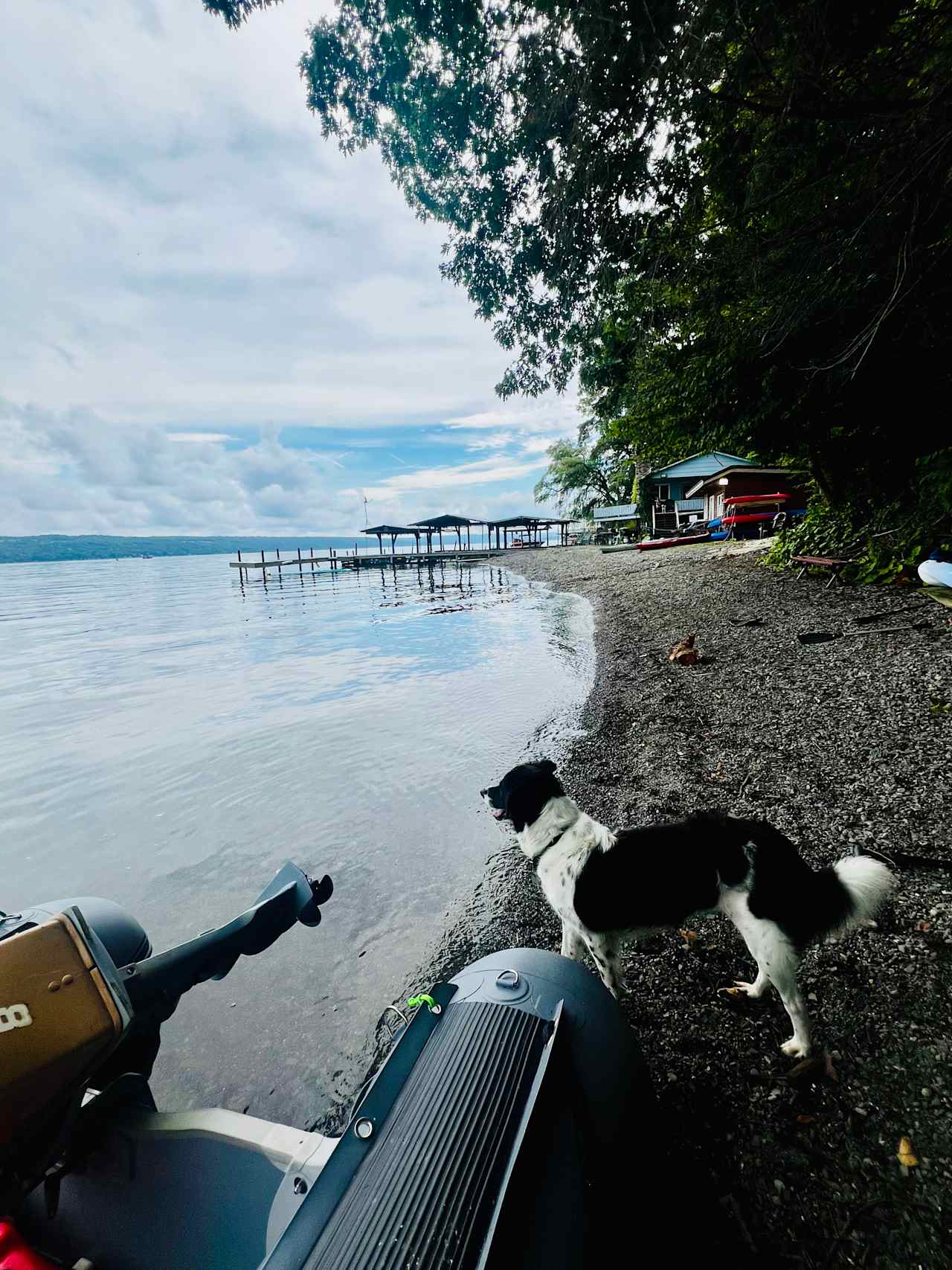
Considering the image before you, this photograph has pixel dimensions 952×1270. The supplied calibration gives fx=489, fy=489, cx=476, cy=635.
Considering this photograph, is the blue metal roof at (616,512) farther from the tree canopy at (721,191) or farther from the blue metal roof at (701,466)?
the tree canopy at (721,191)

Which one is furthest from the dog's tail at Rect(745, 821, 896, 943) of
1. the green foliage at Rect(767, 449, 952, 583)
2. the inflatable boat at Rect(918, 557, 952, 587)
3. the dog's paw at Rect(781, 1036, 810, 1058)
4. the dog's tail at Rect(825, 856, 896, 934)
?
the green foliage at Rect(767, 449, 952, 583)

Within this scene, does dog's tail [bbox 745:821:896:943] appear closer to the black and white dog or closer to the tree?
the black and white dog

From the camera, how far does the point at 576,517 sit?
55.4 m

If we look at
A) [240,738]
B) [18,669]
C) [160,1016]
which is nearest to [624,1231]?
[160,1016]

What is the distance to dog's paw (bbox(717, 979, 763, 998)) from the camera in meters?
2.55

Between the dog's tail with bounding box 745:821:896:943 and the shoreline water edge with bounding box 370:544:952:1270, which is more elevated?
the dog's tail with bounding box 745:821:896:943

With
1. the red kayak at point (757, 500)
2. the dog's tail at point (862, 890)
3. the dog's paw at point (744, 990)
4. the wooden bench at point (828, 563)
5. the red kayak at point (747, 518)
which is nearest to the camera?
the dog's tail at point (862, 890)

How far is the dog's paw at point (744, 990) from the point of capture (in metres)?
2.55

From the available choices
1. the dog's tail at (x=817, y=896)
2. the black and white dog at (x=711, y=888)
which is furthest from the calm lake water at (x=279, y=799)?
the dog's tail at (x=817, y=896)

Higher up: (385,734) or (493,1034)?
(493,1034)

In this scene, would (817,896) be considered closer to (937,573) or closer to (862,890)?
(862,890)

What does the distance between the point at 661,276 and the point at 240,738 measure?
10.4m

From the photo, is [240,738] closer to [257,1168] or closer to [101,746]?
[101,746]

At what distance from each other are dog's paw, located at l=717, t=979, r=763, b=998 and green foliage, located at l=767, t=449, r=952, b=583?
9995 millimetres
